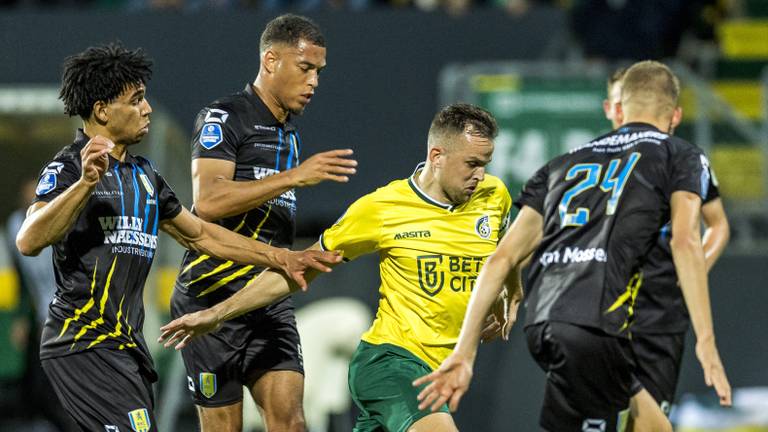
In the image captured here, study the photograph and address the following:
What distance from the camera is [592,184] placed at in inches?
231

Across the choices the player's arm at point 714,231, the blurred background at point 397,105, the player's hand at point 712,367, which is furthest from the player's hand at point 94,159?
the blurred background at point 397,105

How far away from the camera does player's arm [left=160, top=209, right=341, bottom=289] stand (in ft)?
20.6

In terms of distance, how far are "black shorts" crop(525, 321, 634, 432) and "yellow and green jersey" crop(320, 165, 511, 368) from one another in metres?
0.66

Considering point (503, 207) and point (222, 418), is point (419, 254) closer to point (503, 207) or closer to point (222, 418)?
point (503, 207)

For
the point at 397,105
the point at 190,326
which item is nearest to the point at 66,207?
the point at 190,326

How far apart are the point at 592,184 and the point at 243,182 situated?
1.74 m

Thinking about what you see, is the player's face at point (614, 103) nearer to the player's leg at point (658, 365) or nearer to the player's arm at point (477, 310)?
the player's leg at point (658, 365)

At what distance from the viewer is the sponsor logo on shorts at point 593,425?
578cm

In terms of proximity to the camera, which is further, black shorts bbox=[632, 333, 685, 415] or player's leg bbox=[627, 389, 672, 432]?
black shorts bbox=[632, 333, 685, 415]

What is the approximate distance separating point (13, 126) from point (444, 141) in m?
9.44

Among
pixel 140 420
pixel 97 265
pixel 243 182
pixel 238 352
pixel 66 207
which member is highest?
pixel 243 182

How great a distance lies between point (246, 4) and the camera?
1359 cm

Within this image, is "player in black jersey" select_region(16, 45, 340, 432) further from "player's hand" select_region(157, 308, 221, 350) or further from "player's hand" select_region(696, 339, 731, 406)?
"player's hand" select_region(696, 339, 731, 406)

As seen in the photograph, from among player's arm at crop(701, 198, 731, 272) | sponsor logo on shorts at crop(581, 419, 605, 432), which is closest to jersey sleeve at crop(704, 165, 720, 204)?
player's arm at crop(701, 198, 731, 272)
